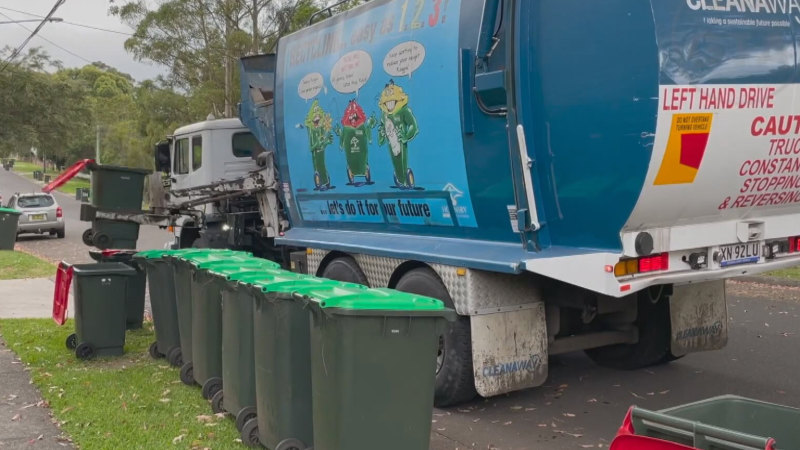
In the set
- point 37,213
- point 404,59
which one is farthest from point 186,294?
point 37,213

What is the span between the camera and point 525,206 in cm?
524

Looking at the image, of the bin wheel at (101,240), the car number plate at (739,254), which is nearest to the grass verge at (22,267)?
the bin wheel at (101,240)

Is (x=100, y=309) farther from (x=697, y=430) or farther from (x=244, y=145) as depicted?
(x=697, y=430)

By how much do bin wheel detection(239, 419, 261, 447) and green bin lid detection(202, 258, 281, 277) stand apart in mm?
1122

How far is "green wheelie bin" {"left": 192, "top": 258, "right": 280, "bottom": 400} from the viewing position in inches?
246

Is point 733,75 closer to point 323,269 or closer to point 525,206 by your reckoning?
point 525,206

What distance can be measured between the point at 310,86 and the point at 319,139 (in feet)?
1.84

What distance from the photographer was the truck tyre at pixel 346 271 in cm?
728

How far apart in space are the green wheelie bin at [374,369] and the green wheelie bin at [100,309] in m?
3.97

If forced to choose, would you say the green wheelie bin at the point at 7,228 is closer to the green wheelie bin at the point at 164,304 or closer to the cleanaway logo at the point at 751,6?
the green wheelie bin at the point at 164,304

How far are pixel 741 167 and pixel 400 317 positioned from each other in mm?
2449

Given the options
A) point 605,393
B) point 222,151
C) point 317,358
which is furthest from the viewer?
point 222,151

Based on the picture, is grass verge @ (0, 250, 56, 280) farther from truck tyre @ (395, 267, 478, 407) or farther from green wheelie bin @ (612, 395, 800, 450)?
green wheelie bin @ (612, 395, 800, 450)

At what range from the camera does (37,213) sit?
25.2m
